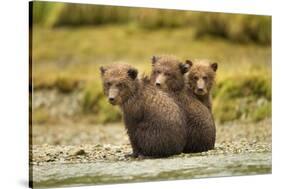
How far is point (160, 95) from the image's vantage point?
5.53m

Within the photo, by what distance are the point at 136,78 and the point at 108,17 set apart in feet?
1.94

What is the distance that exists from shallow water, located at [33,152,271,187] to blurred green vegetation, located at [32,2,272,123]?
38 centimetres

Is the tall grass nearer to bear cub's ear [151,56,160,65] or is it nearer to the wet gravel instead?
bear cub's ear [151,56,160,65]

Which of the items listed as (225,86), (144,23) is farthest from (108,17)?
(225,86)

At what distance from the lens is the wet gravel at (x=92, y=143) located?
211 inches

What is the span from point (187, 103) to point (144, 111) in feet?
1.47

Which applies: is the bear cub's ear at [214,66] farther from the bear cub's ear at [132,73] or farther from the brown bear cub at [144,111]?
the bear cub's ear at [132,73]

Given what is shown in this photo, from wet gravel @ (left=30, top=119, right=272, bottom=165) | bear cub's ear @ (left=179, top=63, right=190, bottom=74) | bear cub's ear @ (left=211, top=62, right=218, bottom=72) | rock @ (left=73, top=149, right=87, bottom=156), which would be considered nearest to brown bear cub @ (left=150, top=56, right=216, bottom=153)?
bear cub's ear @ (left=179, top=63, right=190, bottom=74)

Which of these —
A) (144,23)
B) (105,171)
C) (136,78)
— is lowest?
(105,171)

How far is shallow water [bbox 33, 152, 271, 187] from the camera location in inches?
210

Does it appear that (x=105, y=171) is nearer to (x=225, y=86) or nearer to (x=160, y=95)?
(x=160, y=95)

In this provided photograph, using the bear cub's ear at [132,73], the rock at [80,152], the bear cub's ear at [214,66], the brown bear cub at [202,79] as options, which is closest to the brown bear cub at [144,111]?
the bear cub's ear at [132,73]

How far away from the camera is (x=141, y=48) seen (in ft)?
19.0

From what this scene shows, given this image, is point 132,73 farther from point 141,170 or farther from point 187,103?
point 141,170
